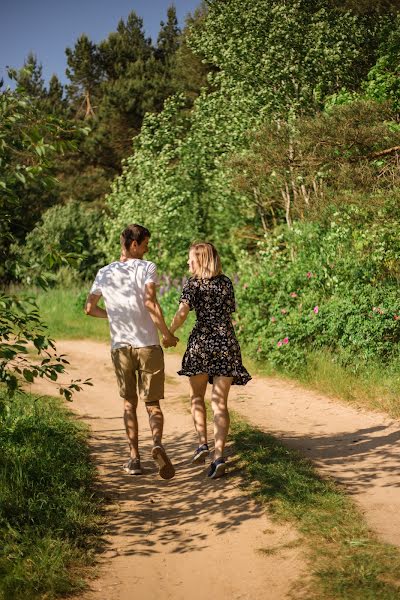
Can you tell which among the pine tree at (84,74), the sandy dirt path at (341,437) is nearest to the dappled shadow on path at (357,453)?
the sandy dirt path at (341,437)

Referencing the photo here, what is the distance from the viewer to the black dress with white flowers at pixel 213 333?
6172mm

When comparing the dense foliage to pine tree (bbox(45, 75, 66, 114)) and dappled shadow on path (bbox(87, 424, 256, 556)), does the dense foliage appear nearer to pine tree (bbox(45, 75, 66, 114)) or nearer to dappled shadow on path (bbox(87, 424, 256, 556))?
dappled shadow on path (bbox(87, 424, 256, 556))

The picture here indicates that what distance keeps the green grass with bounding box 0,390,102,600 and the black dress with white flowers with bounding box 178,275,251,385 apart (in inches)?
52.9

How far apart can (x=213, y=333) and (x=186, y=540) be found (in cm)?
191

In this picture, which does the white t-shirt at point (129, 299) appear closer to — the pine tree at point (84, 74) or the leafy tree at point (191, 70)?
the leafy tree at point (191, 70)

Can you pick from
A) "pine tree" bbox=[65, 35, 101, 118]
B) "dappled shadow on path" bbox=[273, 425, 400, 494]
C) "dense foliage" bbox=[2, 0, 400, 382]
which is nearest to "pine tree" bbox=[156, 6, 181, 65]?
"pine tree" bbox=[65, 35, 101, 118]

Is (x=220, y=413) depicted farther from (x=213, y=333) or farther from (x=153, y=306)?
(x=153, y=306)

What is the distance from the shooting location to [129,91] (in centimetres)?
3353

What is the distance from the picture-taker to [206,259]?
6125 millimetres

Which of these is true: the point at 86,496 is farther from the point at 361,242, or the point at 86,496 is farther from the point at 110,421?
the point at 361,242

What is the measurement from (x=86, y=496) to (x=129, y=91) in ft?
99.5

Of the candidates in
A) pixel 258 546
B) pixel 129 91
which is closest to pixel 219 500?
pixel 258 546

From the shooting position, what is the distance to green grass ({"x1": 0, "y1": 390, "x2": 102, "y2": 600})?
4121mm

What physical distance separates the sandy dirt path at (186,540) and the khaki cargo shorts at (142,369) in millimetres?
790
